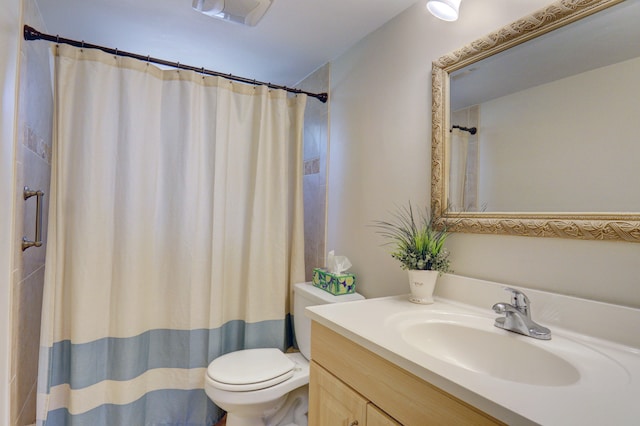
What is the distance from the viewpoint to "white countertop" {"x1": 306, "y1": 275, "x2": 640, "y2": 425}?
0.56m

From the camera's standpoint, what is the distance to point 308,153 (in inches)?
90.7

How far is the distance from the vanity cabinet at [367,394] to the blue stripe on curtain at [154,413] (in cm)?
95

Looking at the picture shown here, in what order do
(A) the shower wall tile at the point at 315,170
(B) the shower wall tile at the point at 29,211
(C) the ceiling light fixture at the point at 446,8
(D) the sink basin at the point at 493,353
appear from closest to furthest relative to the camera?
1. (D) the sink basin at the point at 493,353
2. (C) the ceiling light fixture at the point at 446,8
3. (B) the shower wall tile at the point at 29,211
4. (A) the shower wall tile at the point at 315,170

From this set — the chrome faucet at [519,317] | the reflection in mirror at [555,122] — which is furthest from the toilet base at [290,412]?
the reflection in mirror at [555,122]

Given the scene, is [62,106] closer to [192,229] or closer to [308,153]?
[192,229]

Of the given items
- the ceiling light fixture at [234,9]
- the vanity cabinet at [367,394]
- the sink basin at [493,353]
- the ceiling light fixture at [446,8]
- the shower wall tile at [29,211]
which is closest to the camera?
the vanity cabinet at [367,394]

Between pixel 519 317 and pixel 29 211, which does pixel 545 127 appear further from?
pixel 29 211

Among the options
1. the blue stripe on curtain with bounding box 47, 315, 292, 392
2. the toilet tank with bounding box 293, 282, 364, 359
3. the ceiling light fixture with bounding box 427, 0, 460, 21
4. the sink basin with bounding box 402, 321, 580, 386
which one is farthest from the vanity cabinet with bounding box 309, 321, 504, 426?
the ceiling light fixture with bounding box 427, 0, 460, 21

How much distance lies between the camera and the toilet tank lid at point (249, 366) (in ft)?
4.90

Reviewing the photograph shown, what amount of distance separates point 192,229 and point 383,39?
4.57 feet

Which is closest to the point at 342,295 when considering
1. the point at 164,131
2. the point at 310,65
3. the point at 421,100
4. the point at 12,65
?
the point at 421,100

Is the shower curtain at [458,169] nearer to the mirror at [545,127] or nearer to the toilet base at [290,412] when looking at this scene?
the mirror at [545,127]

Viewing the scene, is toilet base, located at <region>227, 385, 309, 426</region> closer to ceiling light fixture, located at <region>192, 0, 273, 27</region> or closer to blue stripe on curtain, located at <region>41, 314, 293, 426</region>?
blue stripe on curtain, located at <region>41, 314, 293, 426</region>

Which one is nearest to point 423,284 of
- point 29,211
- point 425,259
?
point 425,259
